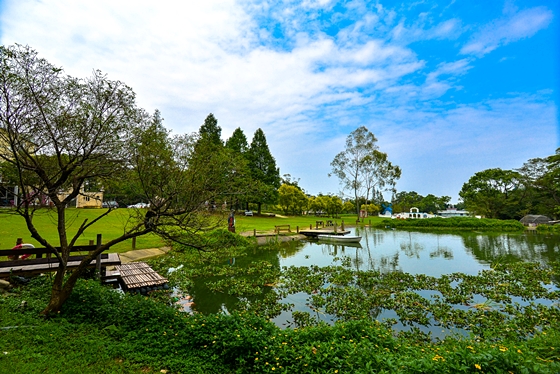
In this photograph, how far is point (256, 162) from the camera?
54.6 meters

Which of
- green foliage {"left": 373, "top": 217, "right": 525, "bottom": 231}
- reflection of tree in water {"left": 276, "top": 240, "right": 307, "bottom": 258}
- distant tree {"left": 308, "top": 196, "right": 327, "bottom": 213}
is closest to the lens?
reflection of tree in water {"left": 276, "top": 240, "right": 307, "bottom": 258}

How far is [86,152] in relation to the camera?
6.37 metres

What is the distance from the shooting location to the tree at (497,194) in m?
51.5

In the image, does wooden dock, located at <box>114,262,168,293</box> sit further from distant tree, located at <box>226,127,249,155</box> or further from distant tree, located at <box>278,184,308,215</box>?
distant tree, located at <box>278,184,308,215</box>

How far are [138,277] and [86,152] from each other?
5.39 meters

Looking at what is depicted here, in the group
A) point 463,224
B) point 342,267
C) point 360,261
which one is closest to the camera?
point 342,267

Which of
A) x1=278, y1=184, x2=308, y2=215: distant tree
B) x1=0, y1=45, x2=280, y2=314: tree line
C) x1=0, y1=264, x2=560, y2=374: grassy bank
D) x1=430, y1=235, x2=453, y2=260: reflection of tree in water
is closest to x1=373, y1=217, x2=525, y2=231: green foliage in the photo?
x1=278, y1=184, x2=308, y2=215: distant tree

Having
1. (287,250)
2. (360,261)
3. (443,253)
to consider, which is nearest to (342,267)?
(360,261)

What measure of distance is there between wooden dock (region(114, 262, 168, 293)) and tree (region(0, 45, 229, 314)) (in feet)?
9.70

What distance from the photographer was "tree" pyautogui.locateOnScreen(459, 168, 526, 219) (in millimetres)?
51500

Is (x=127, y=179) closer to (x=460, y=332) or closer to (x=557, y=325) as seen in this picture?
(x=460, y=332)

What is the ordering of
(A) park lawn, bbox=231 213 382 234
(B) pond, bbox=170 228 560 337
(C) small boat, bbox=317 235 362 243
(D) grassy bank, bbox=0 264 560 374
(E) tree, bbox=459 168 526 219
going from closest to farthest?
→ (D) grassy bank, bbox=0 264 560 374 → (B) pond, bbox=170 228 560 337 → (C) small boat, bbox=317 235 362 243 → (A) park lawn, bbox=231 213 382 234 → (E) tree, bbox=459 168 526 219

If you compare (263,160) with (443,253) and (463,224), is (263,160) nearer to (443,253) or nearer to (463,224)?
(463,224)

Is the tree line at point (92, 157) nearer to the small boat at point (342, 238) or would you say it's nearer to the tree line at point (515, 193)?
the small boat at point (342, 238)
